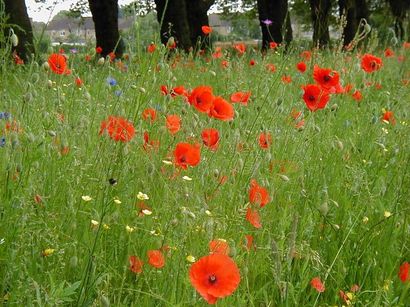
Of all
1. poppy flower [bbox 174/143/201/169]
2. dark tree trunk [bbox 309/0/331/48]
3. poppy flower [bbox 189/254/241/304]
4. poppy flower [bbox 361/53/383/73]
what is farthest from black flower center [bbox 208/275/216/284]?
dark tree trunk [bbox 309/0/331/48]

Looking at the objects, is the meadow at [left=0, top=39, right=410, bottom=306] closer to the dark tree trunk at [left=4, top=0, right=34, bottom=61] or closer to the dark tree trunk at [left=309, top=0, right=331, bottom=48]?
the dark tree trunk at [left=309, top=0, right=331, bottom=48]

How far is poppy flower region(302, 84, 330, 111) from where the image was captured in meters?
2.19

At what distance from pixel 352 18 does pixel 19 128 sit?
1555cm

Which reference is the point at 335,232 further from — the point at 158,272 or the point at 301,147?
the point at 158,272

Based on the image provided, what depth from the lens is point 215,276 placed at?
3.61ft

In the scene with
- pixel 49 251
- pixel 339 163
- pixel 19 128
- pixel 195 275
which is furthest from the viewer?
pixel 339 163

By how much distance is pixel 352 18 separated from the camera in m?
16.3

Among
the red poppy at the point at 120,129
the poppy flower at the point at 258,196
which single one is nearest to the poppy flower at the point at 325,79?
the poppy flower at the point at 258,196

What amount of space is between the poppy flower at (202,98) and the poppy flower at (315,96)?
472 millimetres

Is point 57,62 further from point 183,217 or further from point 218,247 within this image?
point 218,247

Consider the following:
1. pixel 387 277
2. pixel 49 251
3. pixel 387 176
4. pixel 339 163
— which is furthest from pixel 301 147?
pixel 49 251

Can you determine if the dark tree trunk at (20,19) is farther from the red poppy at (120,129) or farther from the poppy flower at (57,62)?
the red poppy at (120,129)

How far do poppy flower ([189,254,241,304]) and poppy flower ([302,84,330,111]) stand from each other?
1183mm

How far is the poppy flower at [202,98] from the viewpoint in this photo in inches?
73.0
